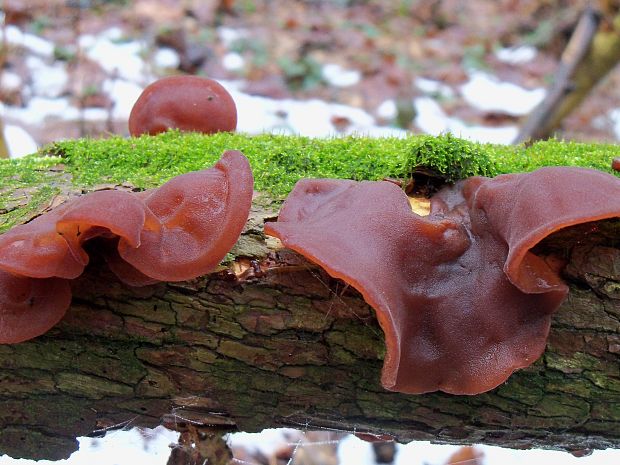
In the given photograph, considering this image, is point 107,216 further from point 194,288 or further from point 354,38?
point 354,38

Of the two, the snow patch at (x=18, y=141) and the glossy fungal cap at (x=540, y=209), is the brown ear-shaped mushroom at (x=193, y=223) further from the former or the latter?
the snow patch at (x=18, y=141)

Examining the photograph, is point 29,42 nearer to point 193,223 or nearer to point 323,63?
point 323,63

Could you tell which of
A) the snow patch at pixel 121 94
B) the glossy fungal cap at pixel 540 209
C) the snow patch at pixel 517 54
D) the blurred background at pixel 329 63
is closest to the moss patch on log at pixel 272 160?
the glossy fungal cap at pixel 540 209

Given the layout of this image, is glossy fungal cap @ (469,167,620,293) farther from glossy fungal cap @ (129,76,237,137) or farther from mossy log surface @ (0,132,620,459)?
glossy fungal cap @ (129,76,237,137)

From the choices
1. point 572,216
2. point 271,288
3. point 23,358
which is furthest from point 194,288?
point 572,216

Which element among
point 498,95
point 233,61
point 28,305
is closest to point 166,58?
point 233,61
